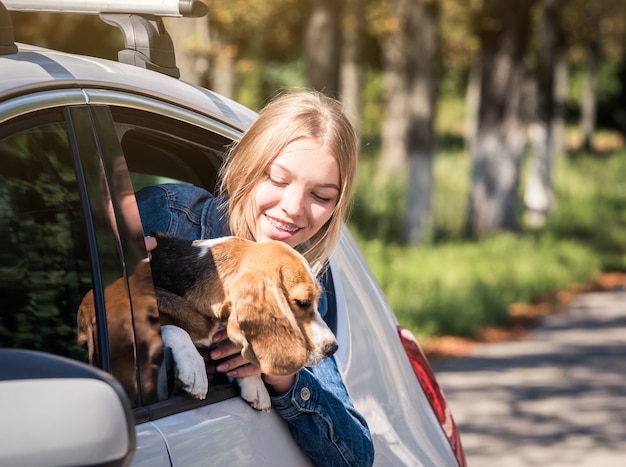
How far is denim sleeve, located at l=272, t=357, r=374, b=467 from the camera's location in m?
2.34

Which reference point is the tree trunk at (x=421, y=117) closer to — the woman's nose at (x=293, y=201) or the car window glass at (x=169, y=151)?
the car window glass at (x=169, y=151)

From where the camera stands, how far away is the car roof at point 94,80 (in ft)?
6.40

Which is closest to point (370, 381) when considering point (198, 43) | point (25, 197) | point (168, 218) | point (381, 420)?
point (381, 420)

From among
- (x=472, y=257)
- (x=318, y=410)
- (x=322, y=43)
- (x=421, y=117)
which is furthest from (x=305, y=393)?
(x=421, y=117)

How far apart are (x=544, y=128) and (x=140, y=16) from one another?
18660 millimetres

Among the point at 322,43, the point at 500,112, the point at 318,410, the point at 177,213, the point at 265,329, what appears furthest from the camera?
the point at 500,112

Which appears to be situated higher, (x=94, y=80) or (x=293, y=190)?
(x=94, y=80)

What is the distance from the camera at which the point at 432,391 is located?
3.03 m

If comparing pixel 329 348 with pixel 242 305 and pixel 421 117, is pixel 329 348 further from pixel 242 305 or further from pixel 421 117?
pixel 421 117

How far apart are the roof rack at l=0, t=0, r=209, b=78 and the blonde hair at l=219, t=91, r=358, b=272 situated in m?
0.27

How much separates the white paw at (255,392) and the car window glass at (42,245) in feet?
1.21

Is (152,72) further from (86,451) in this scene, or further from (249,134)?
(86,451)

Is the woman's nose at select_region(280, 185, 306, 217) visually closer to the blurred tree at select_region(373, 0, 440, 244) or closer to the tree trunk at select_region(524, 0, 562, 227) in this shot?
the blurred tree at select_region(373, 0, 440, 244)

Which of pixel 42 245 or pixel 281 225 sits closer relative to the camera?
pixel 42 245
